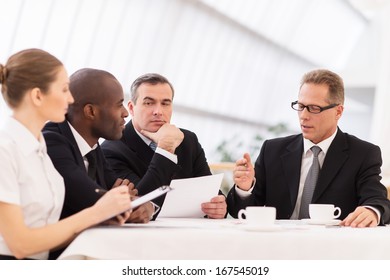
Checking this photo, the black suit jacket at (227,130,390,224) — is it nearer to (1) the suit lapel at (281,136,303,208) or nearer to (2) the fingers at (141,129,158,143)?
(1) the suit lapel at (281,136,303,208)

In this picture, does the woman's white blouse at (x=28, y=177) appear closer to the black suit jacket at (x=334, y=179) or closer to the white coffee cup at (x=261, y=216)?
the white coffee cup at (x=261, y=216)

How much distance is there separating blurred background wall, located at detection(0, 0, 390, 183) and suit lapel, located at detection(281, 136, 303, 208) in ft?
13.4

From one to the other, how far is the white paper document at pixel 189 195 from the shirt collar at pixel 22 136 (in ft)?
2.45

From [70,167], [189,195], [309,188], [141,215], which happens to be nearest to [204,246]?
[141,215]

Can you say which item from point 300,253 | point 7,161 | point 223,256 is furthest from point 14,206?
point 300,253

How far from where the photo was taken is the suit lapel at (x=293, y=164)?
265 centimetres

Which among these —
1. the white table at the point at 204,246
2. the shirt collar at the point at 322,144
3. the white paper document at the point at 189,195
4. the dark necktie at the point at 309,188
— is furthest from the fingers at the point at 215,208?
the white table at the point at 204,246

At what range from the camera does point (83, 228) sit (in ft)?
5.58

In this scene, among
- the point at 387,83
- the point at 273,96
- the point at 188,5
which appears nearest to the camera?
the point at 387,83

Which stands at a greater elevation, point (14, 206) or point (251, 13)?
point (251, 13)

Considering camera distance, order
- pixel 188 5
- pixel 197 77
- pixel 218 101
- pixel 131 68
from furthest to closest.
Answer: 1. pixel 218 101
2. pixel 197 77
3. pixel 188 5
4. pixel 131 68

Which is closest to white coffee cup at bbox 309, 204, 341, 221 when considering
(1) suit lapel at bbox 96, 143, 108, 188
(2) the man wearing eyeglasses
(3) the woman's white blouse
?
(2) the man wearing eyeglasses
